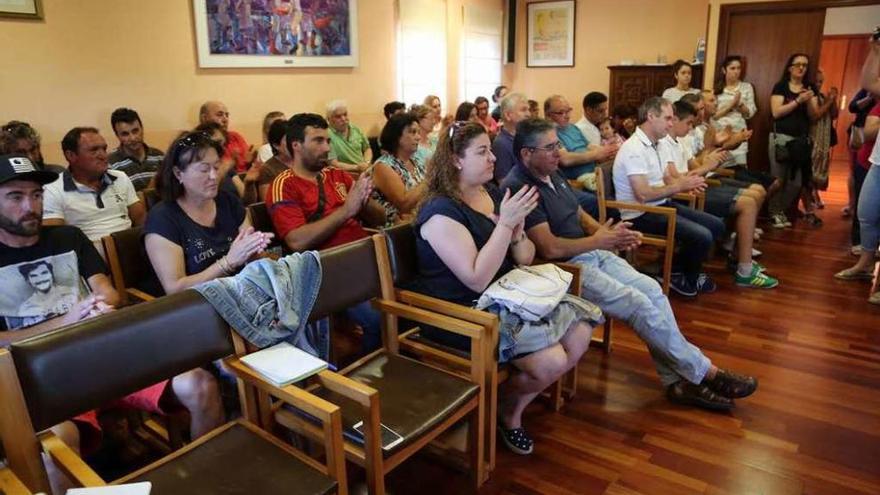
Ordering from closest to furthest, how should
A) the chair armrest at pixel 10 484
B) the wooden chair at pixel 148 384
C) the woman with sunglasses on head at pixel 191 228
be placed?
1. the chair armrest at pixel 10 484
2. the wooden chair at pixel 148 384
3. the woman with sunglasses on head at pixel 191 228

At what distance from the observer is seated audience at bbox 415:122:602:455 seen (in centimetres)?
195

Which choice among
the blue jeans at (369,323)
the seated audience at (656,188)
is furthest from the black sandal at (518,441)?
the seated audience at (656,188)

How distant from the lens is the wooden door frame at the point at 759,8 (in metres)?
5.35

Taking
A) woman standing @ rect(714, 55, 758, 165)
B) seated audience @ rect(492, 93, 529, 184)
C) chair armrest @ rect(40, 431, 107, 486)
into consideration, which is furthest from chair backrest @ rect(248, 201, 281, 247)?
woman standing @ rect(714, 55, 758, 165)

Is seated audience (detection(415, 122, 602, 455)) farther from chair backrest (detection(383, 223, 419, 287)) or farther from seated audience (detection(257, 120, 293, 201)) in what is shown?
seated audience (detection(257, 120, 293, 201))

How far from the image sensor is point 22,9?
331cm

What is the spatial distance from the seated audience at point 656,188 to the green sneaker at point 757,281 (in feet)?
0.79

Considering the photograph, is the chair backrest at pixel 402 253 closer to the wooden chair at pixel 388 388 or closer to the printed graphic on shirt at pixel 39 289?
the wooden chair at pixel 388 388

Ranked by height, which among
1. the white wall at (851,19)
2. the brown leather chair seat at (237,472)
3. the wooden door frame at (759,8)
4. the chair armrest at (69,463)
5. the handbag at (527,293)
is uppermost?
the white wall at (851,19)

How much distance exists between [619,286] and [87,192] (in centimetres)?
241

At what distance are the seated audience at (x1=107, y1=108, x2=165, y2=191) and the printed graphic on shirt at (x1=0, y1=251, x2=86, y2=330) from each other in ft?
5.66

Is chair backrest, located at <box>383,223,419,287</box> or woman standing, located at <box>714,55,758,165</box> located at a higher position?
woman standing, located at <box>714,55,758,165</box>

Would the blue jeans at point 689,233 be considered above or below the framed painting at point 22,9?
below

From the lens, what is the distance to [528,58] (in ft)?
25.7
